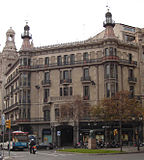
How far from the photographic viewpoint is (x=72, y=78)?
59656 mm

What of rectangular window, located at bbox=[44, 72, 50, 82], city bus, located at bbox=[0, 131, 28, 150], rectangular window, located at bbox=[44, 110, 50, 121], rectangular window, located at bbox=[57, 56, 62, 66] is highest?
rectangular window, located at bbox=[57, 56, 62, 66]

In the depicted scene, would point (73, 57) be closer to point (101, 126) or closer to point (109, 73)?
point (109, 73)

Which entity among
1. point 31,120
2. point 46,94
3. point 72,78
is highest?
point 72,78

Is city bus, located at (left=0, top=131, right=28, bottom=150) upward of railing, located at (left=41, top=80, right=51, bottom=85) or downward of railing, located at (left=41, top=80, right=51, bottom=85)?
downward

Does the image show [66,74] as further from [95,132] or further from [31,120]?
[95,132]

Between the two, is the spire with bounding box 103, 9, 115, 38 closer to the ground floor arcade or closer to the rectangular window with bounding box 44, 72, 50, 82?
the rectangular window with bounding box 44, 72, 50, 82

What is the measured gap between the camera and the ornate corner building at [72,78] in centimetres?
5675

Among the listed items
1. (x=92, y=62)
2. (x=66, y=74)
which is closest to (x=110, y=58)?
(x=92, y=62)

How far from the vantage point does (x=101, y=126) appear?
182 ft

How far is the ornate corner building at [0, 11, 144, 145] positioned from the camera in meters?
56.8

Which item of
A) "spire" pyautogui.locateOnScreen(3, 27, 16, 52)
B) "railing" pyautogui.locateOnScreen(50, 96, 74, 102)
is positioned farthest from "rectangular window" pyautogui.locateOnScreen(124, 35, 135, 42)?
"spire" pyautogui.locateOnScreen(3, 27, 16, 52)

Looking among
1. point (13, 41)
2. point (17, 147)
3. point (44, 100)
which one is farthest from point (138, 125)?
point (13, 41)

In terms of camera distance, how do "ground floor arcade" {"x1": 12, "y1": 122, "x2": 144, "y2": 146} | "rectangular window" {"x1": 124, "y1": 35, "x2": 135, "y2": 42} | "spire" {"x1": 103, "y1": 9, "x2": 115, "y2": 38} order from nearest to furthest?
"ground floor arcade" {"x1": 12, "y1": 122, "x2": 144, "y2": 146}
"spire" {"x1": 103, "y1": 9, "x2": 115, "y2": 38}
"rectangular window" {"x1": 124, "y1": 35, "x2": 135, "y2": 42}

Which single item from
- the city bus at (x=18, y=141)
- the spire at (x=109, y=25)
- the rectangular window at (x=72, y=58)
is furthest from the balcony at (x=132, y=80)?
the city bus at (x=18, y=141)
